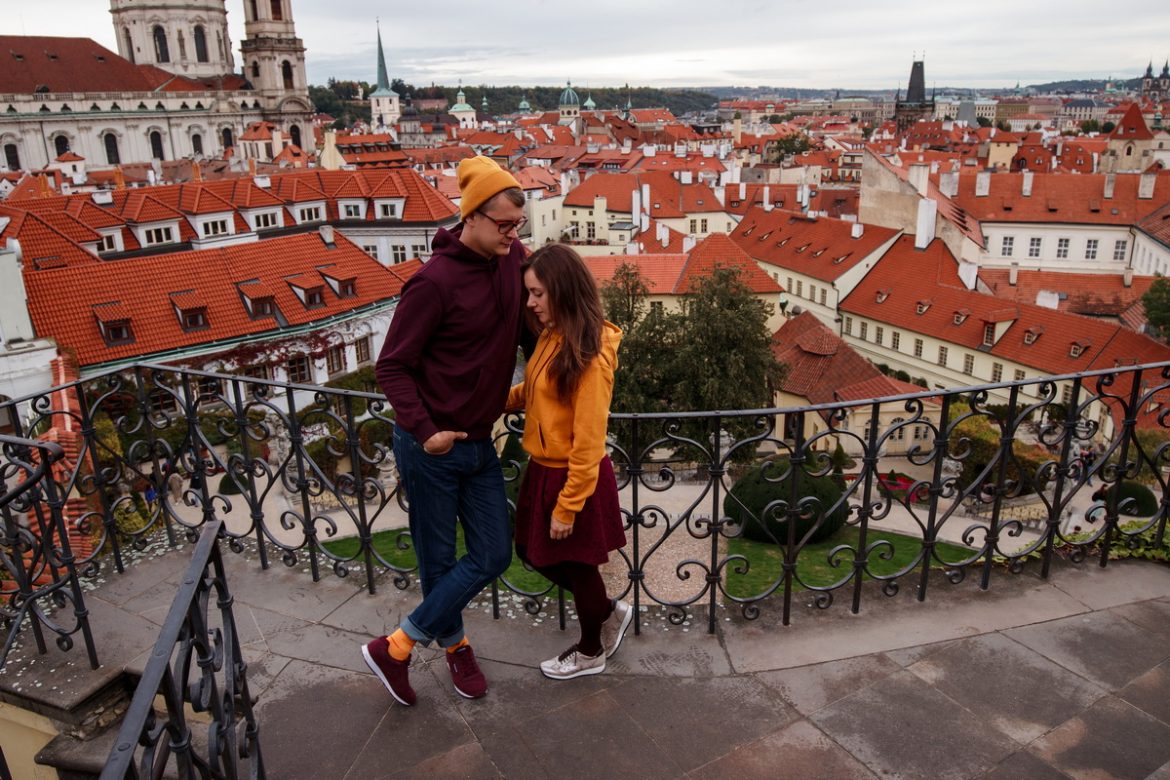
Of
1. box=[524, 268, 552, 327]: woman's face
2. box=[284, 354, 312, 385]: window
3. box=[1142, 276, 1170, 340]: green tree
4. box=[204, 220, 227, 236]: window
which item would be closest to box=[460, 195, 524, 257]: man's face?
box=[524, 268, 552, 327]: woman's face

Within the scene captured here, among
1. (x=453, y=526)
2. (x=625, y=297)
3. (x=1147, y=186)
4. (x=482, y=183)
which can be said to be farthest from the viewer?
(x=1147, y=186)

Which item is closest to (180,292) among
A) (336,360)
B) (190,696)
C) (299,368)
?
(299,368)

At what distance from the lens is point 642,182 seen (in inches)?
2361

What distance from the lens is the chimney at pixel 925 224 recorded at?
128 feet

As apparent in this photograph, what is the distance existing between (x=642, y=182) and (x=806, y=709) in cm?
5871

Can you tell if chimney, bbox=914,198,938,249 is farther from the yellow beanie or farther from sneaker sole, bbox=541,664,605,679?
the yellow beanie

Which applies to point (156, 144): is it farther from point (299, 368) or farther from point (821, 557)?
point (821, 557)

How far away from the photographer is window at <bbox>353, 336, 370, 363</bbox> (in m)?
27.2

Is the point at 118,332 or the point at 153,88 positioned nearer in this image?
the point at 118,332

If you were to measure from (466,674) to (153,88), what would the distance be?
9670 centimetres

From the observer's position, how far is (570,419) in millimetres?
3420

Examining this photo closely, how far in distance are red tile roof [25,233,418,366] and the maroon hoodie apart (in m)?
22.2

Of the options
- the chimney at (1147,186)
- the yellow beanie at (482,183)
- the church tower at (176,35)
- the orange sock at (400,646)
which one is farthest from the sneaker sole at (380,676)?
the church tower at (176,35)

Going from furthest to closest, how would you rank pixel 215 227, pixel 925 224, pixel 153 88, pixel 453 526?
pixel 153 88
pixel 925 224
pixel 215 227
pixel 453 526
